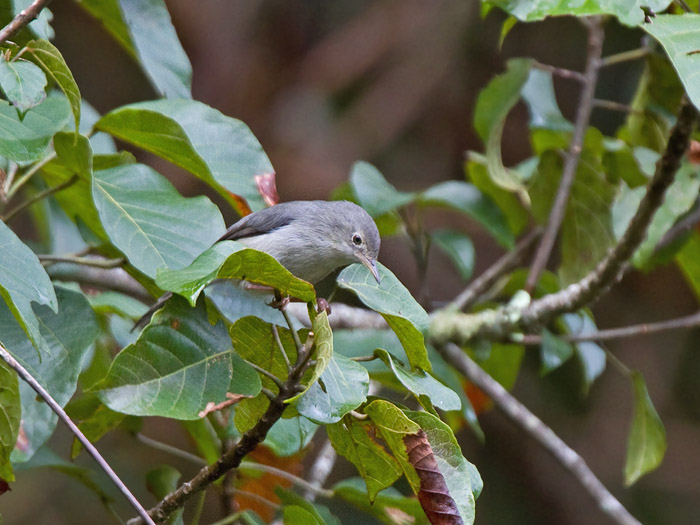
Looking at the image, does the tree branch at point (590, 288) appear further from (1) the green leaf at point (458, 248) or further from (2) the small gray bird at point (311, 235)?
(2) the small gray bird at point (311, 235)

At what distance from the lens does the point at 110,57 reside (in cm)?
779

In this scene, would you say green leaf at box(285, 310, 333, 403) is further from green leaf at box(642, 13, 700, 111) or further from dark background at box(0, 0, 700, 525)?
dark background at box(0, 0, 700, 525)

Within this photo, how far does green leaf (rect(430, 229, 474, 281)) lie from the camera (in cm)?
351

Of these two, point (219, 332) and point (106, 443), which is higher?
point (219, 332)

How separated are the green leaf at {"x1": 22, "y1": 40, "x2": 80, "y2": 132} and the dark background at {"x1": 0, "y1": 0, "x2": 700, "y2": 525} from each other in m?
5.29

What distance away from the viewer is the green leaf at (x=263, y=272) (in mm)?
1612

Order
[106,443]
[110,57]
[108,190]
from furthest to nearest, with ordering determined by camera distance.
Answer: [110,57]
[106,443]
[108,190]

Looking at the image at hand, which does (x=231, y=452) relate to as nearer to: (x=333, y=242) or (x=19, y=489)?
(x=333, y=242)

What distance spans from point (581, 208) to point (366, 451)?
2.12 m

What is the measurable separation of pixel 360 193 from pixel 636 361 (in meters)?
5.06

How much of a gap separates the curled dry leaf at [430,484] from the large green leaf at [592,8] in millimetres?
1303

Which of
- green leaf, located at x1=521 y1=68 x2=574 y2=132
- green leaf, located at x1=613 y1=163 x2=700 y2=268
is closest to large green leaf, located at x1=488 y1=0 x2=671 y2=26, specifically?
green leaf, located at x1=613 y1=163 x2=700 y2=268

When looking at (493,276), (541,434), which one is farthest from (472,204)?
(541,434)

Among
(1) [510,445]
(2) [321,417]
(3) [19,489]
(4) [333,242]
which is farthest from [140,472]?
(2) [321,417]
